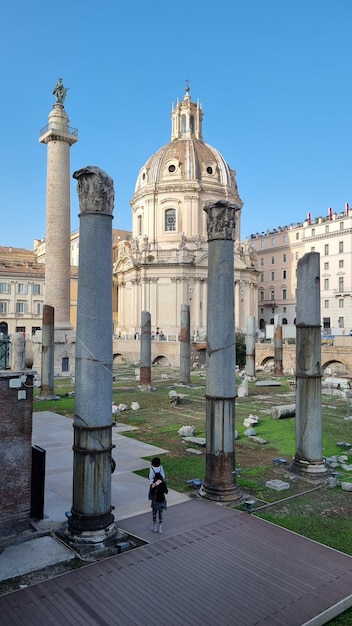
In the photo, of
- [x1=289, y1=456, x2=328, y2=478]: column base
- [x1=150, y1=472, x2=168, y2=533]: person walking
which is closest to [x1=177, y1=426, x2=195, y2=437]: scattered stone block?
[x1=289, y1=456, x2=328, y2=478]: column base

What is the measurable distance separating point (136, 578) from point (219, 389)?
13.7 ft

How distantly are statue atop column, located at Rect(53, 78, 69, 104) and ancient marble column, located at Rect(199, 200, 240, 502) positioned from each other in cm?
3055

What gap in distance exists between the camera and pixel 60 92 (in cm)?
3684

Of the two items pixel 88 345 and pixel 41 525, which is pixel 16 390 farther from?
pixel 41 525

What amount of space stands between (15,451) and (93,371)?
1.91 m

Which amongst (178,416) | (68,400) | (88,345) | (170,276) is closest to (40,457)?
(88,345)

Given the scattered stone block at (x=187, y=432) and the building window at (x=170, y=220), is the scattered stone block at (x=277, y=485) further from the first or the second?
the building window at (x=170, y=220)

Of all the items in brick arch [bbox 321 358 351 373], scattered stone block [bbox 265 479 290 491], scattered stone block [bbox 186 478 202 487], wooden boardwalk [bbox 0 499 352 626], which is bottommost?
wooden boardwalk [bbox 0 499 352 626]

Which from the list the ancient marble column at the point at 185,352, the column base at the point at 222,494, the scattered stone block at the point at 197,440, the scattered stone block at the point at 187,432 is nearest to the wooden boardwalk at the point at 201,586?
the column base at the point at 222,494

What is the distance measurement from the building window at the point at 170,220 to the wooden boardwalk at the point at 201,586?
55922 mm

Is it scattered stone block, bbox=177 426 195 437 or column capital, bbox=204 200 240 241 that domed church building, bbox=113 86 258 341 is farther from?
column capital, bbox=204 200 240 241

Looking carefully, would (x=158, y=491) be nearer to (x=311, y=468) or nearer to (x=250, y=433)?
(x=311, y=468)

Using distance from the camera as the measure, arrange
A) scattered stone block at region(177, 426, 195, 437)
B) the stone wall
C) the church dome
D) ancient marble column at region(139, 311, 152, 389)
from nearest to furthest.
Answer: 1. the stone wall
2. scattered stone block at region(177, 426, 195, 437)
3. ancient marble column at region(139, 311, 152, 389)
4. the church dome

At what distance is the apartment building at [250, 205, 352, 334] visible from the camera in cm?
6203
